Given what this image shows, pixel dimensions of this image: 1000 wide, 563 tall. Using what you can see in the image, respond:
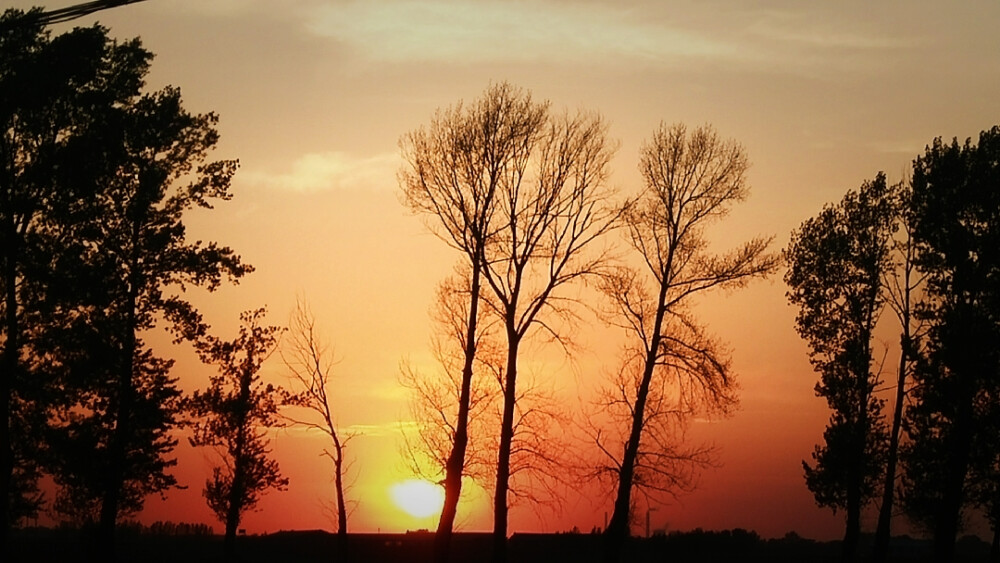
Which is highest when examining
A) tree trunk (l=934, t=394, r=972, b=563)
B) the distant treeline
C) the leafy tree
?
the leafy tree

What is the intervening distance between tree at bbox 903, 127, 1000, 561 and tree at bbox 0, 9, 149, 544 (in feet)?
95.1

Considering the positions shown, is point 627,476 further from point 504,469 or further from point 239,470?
point 239,470

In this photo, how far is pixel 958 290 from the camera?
1679 inches

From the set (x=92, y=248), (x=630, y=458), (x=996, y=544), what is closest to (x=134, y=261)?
(x=92, y=248)

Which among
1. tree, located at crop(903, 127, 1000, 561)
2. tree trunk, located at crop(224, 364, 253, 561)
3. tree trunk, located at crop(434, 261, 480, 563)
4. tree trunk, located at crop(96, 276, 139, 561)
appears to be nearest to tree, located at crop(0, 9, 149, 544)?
tree trunk, located at crop(96, 276, 139, 561)

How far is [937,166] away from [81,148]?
30053mm

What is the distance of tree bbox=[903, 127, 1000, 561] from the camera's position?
140 feet

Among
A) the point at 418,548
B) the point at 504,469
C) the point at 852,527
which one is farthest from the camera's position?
the point at 418,548

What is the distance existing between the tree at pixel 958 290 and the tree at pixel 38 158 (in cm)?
2898

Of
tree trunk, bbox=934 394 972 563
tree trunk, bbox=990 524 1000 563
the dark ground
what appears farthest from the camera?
the dark ground

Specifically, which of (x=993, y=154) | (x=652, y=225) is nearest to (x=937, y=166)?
(x=993, y=154)

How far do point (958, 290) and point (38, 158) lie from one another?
3102 cm

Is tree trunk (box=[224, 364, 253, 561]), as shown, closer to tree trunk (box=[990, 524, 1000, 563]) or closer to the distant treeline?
the distant treeline

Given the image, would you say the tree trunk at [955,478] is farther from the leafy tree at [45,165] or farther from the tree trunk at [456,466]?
the leafy tree at [45,165]
